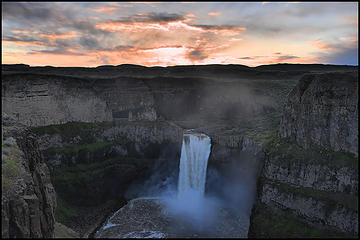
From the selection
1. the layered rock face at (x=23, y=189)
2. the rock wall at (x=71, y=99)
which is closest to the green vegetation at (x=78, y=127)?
the rock wall at (x=71, y=99)

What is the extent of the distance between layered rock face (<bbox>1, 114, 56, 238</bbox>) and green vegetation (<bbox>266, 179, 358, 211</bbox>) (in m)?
19.0

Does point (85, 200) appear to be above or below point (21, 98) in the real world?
below

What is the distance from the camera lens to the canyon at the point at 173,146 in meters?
19.7

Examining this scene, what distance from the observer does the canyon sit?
19.7 m

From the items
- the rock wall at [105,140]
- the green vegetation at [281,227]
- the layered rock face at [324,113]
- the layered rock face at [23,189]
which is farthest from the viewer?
the rock wall at [105,140]

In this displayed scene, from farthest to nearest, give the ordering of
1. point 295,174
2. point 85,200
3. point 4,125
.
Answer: point 85,200 < point 295,174 < point 4,125

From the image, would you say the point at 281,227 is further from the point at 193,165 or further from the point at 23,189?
the point at 23,189

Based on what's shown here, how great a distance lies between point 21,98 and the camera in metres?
33.0

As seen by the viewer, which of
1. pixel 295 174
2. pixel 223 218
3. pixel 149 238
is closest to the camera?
pixel 295 174

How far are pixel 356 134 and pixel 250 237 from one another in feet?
42.4

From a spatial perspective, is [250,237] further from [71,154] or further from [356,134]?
[71,154]

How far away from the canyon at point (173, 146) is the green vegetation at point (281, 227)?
0.30 ft

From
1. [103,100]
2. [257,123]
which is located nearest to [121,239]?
[103,100]

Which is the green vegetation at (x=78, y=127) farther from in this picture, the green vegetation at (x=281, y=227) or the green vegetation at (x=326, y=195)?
the green vegetation at (x=326, y=195)
